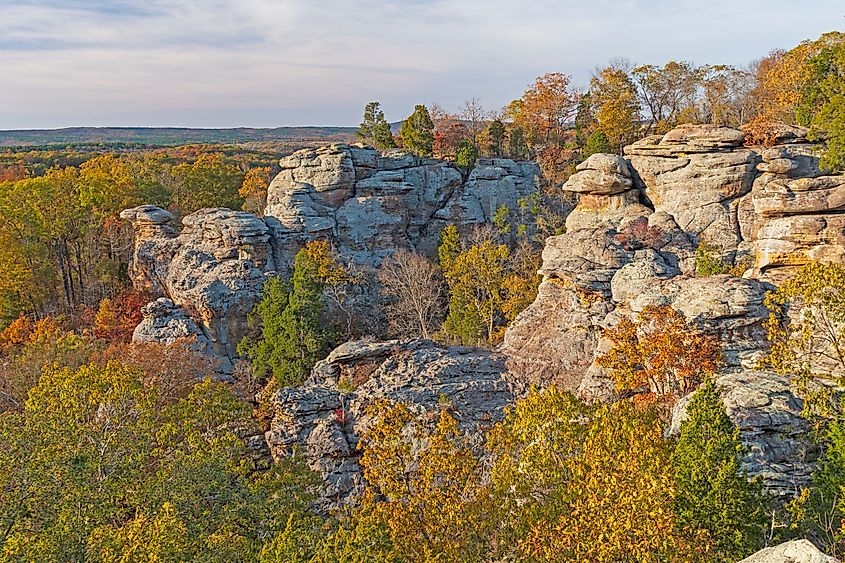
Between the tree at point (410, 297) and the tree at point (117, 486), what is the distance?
2129cm

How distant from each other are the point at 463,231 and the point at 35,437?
123ft

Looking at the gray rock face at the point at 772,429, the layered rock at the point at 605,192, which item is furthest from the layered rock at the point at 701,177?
the gray rock face at the point at 772,429

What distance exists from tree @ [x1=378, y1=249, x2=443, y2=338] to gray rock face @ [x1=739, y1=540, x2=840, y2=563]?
2882 cm

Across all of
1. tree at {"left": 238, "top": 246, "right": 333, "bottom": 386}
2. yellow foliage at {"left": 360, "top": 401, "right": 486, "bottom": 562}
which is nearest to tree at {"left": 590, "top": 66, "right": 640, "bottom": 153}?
tree at {"left": 238, "top": 246, "right": 333, "bottom": 386}

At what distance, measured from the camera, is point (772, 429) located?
16.3 meters

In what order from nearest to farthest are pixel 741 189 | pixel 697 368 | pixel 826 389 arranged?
pixel 826 389
pixel 697 368
pixel 741 189

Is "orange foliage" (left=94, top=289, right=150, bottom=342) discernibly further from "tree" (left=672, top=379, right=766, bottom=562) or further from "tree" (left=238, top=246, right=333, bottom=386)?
"tree" (left=672, top=379, right=766, bottom=562)

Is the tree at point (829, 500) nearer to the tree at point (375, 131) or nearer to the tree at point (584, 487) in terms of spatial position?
the tree at point (584, 487)

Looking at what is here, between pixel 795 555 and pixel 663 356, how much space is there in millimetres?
13358

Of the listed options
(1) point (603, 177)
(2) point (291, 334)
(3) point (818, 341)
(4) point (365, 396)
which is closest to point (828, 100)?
(1) point (603, 177)

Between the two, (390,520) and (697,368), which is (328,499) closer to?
(390,520)

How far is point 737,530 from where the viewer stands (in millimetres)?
12453

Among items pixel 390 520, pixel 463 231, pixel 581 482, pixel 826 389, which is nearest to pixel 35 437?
pixel 390 520

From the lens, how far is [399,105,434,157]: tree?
51.9m
